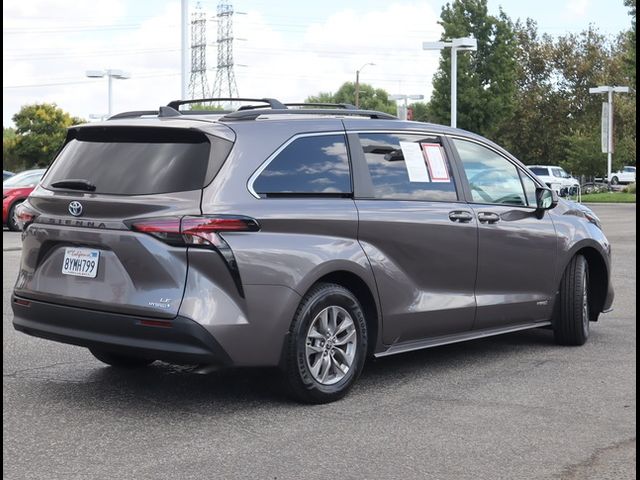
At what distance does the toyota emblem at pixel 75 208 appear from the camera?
595cm

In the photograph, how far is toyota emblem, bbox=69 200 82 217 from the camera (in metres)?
5.95

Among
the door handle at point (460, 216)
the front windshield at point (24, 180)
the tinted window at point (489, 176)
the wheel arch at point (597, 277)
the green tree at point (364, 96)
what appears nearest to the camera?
the door handle at point (460, 216)

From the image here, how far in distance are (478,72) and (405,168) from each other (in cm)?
5078

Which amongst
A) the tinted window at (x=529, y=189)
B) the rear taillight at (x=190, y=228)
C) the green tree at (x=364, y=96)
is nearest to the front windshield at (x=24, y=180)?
the tinted window at (x=529, y=189)

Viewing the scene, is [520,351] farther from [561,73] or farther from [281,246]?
[561,73]

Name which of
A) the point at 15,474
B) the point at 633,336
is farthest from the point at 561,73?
the point at 15,474

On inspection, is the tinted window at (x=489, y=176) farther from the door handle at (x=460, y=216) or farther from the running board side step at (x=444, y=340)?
the running board side step at (x=444, y=340)

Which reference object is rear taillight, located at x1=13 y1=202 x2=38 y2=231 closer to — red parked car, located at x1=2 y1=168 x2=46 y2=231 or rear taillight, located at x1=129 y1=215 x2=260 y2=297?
rear taillight, located at x1=129 y1=215 x2=260 y2=297

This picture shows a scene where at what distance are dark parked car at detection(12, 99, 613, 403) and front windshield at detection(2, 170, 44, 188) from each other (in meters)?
17.4

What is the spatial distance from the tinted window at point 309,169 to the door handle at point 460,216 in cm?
93

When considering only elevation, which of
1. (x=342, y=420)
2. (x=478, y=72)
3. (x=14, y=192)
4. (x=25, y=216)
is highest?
(x=478, y=72)

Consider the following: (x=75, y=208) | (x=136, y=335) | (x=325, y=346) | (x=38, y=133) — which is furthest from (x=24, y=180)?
(x=38, y=133)

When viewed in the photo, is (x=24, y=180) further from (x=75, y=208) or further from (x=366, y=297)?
(x=366, y=297)

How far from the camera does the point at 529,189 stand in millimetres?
7848
